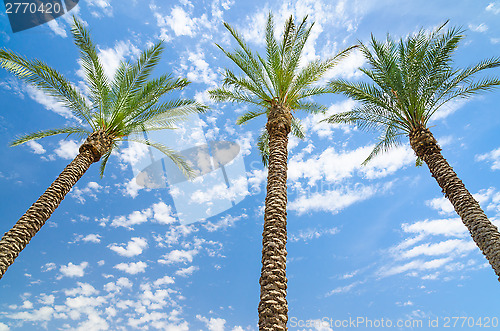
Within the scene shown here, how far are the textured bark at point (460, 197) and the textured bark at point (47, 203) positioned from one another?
11.4 m

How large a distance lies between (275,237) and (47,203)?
21.0 ft

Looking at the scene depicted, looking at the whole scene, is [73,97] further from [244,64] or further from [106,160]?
[244,64]

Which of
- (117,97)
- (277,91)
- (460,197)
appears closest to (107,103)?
(117,97)

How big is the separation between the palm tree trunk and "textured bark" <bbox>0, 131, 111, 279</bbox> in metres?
6.03

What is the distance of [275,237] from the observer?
6.52 m

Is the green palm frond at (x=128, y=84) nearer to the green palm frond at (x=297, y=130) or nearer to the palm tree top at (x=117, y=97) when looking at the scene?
the palm tree top at (x=117, y=97)

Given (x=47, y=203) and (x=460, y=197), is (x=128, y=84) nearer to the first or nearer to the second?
(x=47, y=203)

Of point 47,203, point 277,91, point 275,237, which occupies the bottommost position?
point 275,237

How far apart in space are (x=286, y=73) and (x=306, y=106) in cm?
335

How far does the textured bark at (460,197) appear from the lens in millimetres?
7719

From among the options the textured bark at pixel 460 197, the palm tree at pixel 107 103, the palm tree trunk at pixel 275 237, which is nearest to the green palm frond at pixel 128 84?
the palm tree at pixel 107 103

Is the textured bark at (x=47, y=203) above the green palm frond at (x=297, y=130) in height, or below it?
below

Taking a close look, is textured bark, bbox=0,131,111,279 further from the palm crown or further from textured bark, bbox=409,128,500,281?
textured bark, bbox=409,128,500,281

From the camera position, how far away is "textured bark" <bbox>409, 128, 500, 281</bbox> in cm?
772
